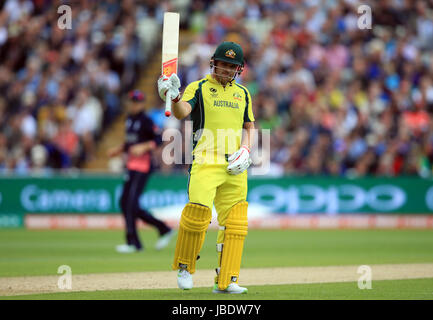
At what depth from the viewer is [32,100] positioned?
22453 mm

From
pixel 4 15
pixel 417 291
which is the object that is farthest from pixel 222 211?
pixel 4 15

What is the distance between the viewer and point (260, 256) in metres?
13.2

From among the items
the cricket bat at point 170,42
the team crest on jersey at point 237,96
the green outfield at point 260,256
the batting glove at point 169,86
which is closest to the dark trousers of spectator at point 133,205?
the green outfield at point 260,256

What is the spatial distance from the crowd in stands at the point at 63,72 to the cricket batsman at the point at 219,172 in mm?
12794

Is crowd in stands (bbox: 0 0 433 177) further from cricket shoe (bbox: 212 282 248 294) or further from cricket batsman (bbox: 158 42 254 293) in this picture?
cricket shoe (bbox: 212 282 248 294)

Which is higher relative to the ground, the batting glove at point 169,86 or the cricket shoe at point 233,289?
the batting glove at point 169,86

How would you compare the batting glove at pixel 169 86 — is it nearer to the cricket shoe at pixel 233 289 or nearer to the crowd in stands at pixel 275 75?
the cricket shoe at pixel 233 289

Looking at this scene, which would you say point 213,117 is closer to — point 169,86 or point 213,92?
point 213,92

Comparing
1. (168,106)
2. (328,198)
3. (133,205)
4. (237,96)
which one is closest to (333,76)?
(328,198)

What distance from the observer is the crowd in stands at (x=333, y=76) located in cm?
2038

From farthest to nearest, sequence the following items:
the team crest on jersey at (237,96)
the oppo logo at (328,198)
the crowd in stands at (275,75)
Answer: the crowd in stands at (275,75)
the oppo logo at (328,198)
the team crest on jersey at (237,96)

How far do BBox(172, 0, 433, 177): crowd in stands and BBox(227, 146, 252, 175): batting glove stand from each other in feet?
39.5

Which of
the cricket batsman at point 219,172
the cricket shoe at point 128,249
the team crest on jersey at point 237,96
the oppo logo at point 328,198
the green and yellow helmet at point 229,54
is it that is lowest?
the cricket shoe at point 128,249
